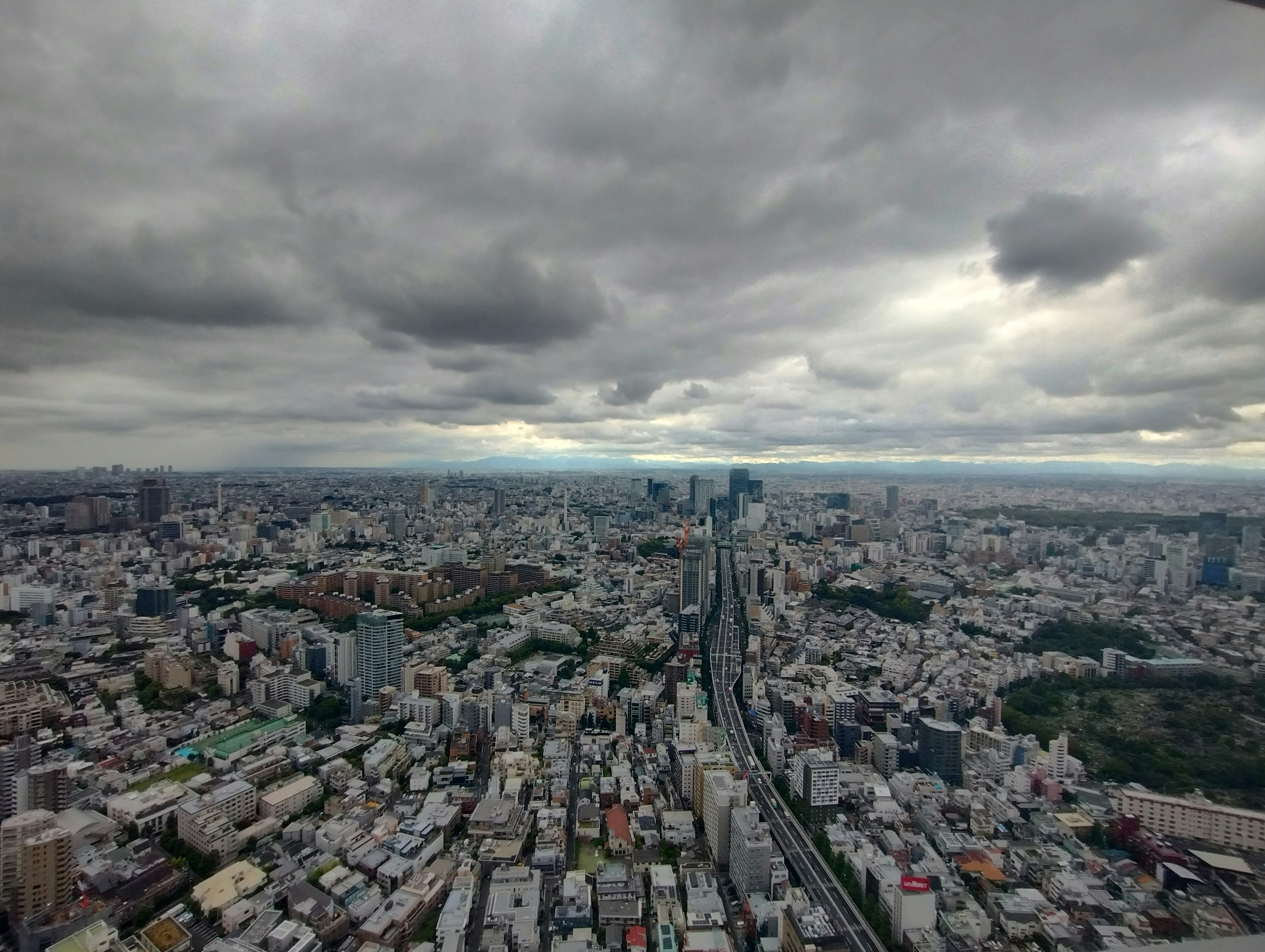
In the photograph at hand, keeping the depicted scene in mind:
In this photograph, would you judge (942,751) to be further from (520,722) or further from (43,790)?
(43,790)

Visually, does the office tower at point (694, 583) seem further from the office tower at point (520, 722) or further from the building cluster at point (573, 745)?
the office tower at point (520, 722)

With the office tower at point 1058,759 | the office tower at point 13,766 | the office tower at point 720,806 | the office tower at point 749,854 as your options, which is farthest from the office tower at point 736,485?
the office tower at point 13,766

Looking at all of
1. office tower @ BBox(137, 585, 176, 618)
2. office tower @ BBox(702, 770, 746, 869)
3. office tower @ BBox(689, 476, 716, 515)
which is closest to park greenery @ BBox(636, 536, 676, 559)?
office tower @ BBox(689, 476, 716, 515)

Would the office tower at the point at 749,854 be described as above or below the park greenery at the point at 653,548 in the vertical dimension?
below

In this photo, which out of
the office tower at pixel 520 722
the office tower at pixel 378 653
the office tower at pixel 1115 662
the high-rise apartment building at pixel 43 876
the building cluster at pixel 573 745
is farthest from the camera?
the office tower at pixel 378 653

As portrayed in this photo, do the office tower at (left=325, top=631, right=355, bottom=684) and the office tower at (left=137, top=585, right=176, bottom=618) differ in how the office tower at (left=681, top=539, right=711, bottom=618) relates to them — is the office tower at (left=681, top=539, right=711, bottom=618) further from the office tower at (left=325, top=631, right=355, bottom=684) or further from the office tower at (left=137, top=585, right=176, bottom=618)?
the office tower at (left=137, top=585, right=176, bottom=618)

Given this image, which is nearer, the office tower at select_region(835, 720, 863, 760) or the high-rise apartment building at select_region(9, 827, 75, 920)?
the high-rise apartment building at select_region(9, 827, 75, 920)

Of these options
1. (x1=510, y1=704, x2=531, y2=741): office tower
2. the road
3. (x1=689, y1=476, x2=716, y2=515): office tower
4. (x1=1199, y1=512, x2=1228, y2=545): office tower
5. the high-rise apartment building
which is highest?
(x1=1199, y1=512, x2=1228, y2=545): office tower
